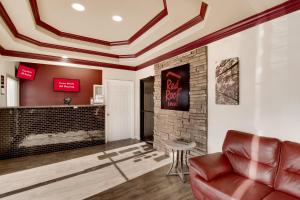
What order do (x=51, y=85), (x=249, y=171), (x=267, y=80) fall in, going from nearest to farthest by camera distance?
(x=249, y=171) → (x=267, y=80) → (x=51, y=85)

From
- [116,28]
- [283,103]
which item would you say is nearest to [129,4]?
[116,28]

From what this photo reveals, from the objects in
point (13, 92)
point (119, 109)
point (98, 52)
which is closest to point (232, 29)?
point (98, 52)

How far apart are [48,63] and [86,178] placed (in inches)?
130

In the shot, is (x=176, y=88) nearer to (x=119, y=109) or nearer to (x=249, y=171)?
(x=249, y=171)

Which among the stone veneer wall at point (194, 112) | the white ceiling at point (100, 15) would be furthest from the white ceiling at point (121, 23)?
the stone veneer wall at point (194, 112)

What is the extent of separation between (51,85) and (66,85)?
1.30 ft

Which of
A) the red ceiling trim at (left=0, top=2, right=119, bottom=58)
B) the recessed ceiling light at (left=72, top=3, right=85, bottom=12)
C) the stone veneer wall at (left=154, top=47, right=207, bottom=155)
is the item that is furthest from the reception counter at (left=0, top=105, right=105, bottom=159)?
the recessed ceiling light at (left=72, top=3, right=85, bottom=12)

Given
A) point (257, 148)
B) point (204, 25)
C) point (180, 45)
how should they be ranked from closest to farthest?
point (257, 148) → point (204, 25) → point (180, 45)

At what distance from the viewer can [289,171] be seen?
1.73m

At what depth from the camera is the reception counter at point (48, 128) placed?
3727mm

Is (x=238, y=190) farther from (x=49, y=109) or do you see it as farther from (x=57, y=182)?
(x=49, y=109)

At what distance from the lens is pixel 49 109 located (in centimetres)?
412

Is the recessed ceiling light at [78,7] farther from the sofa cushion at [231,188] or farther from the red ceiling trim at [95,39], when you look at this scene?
the sofa cushion at [231,188]

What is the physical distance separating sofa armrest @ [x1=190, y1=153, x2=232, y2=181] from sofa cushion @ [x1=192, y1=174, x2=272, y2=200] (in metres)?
0.06
